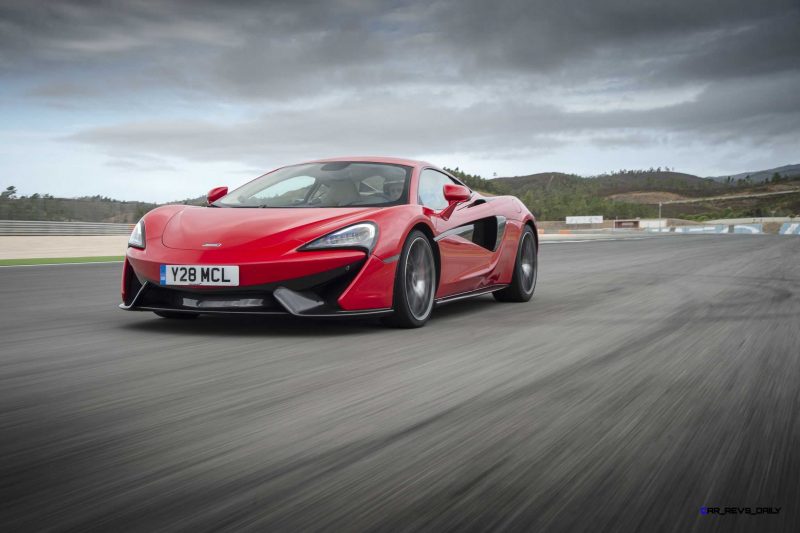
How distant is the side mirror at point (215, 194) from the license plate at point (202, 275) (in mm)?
1366

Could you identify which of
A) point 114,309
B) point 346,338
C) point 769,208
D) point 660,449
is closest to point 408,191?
point 346,338

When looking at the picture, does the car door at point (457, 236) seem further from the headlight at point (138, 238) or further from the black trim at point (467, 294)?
the headlight at point (138, 238)

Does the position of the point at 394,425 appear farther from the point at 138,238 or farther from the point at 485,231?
the point at 485,231

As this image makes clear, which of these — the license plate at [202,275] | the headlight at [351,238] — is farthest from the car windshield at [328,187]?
the license plate at [202,275]

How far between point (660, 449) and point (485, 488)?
2.61 feet

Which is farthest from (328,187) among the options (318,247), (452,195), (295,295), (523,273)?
(523,273)

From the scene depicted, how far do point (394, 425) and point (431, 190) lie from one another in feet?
12.5

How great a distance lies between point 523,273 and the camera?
819 centimetres

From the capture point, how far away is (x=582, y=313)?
6996 millimetres

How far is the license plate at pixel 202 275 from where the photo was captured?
5215 mm

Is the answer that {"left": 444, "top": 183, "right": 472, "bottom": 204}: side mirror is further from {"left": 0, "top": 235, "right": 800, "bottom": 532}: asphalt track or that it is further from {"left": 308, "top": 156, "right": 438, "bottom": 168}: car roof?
{"left": 0, "top": 235, "right": 800, "bottom": 532}: asphalt track

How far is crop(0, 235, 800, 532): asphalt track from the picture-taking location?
2.19 m

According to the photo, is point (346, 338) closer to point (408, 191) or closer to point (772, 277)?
point (408, 191)

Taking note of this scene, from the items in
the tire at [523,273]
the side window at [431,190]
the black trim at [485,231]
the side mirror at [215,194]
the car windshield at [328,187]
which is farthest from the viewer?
the tire at [523,273]
